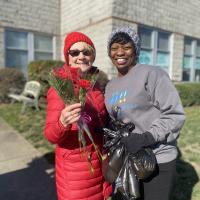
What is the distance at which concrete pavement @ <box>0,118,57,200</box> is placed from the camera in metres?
3.74

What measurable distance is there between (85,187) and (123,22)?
30.7ft

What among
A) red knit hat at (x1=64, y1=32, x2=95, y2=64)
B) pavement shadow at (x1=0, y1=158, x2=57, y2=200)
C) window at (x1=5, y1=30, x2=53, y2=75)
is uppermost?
window at (x1=5, y1=30, x2=53, y2=75)

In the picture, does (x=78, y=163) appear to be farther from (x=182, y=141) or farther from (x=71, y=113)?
(x=182, y=141)

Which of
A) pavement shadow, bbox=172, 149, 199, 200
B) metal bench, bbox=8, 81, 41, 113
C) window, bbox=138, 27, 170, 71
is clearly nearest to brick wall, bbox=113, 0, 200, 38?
window, bbox=138, 27, 170, 71

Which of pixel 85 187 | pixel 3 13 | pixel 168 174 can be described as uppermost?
pixel 3 13

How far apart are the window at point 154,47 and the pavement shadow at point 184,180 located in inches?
302

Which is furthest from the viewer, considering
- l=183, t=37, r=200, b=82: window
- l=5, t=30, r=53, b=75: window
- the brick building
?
l=183, t=37, r=200, b=82: window

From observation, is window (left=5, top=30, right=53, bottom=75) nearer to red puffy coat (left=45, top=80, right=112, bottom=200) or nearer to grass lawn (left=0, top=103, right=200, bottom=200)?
grass lawn (left=0, top=103, right=200, bottom=200)

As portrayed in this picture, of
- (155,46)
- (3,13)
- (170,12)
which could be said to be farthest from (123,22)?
(3,13)

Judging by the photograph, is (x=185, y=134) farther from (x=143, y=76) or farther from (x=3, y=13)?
(x=3, y=13)

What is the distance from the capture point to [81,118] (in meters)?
1.76

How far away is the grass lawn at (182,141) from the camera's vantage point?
3.82 m

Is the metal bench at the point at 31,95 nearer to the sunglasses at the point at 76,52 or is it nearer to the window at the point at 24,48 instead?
the window at the point at 24,48

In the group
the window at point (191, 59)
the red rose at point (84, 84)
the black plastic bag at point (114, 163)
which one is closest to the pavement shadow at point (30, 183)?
the black plastic bag at point (114, 163)
